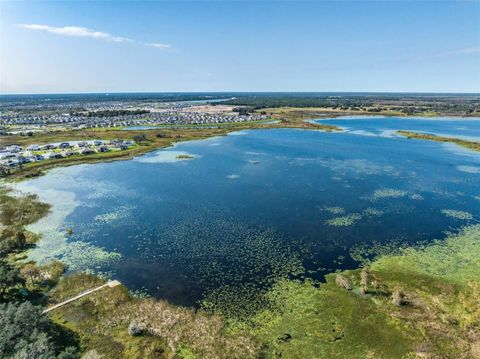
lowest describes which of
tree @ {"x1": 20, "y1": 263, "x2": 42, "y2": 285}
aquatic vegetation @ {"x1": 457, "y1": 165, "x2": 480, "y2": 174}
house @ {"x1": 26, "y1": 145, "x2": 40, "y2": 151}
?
tree @ {"x1": 20, "y1": 263, "x2": 42, "y2": 285}

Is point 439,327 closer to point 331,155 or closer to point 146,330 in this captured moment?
point 146,330

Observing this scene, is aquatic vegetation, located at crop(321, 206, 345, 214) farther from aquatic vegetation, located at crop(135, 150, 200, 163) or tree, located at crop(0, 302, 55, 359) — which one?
aquatic vegetation, located at crop(135, 150, 200, 163)

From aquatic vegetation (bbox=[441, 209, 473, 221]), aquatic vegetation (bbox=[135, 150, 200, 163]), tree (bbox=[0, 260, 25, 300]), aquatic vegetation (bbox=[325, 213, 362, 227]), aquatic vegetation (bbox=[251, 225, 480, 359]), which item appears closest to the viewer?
aquatic vegetation (bbox=[251, 225, 480, 359])

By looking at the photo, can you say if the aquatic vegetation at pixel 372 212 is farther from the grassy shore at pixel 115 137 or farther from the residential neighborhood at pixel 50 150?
the residential neighborhood at pixel 50 150

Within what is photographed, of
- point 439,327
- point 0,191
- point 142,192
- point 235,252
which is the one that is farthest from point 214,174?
point 439,327

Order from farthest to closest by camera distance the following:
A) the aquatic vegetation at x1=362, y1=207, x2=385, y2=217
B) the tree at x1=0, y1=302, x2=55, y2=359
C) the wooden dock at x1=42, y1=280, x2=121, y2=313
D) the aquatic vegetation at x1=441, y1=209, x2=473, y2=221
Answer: the aquatic vegetation at x1=362, y1=207, x2=385, y2=217, the aquatic vegetation at x1=441, y1=209, x2=473, y2=221, the wooden dock at x1=42, y1=280, x2=121, y2=313, the tree at x1=0, y1=302, x2=55, y2=359

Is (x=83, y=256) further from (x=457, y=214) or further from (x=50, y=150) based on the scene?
(x=50, y=150)

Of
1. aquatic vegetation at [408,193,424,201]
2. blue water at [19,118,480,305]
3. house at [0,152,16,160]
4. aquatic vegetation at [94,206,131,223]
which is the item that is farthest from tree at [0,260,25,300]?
house at [0,152,16,160]

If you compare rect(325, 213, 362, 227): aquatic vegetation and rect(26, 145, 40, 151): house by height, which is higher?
rect(26, 145, 40, 151): house
